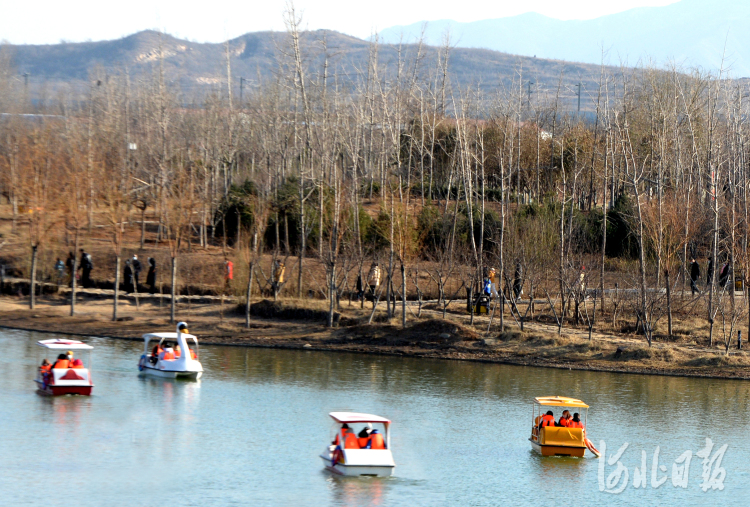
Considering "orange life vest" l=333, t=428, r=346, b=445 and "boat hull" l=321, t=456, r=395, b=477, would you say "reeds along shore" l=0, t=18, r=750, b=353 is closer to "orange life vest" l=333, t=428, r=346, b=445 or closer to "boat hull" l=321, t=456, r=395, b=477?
"orange life vest" l=333, t=428, r=346, b=445

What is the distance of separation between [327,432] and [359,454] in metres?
4.25

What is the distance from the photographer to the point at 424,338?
3741cm

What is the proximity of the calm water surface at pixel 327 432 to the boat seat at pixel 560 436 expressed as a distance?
47 centimetres

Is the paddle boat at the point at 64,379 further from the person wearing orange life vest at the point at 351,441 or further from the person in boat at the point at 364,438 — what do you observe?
the person in boat at the point at 364,438

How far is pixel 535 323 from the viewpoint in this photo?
40031 millimetres

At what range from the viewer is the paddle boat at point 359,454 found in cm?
1961

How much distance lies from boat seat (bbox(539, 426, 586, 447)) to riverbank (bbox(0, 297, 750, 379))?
12043 mm

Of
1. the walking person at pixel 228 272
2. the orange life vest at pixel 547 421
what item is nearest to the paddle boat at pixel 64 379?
the orange life vest at pixel 547 421

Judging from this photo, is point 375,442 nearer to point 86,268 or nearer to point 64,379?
point 64,379

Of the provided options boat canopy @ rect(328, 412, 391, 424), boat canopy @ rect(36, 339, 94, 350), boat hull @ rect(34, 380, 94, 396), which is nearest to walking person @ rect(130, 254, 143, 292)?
boat canopy @ rect(36, 339, 94, 350)

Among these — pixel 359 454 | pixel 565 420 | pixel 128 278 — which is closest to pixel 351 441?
pixel 359 454

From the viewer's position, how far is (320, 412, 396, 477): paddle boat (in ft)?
64.3

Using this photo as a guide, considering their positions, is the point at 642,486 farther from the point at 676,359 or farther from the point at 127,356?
the point at 127,356

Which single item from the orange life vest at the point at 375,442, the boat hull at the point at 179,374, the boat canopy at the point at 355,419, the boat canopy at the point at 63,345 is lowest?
the boat hull at the point at 179,374
